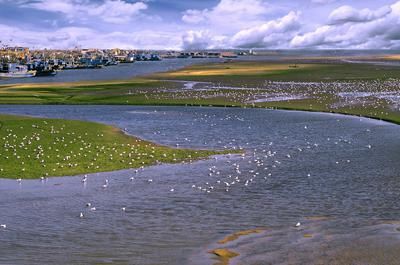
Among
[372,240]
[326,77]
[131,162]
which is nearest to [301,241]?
[372,240]

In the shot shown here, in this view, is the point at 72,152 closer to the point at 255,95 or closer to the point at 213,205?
the point at 213,205

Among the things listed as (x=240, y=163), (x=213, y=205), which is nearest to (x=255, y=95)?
(x=240, y=163)

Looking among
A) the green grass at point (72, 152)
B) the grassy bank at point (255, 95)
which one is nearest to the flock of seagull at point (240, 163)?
the green grass at point (72, 152)

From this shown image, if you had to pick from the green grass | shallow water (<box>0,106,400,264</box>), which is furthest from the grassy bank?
the green grass

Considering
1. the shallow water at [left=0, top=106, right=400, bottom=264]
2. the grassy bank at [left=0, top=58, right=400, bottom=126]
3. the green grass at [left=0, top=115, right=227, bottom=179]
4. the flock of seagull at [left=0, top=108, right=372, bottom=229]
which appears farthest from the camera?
the grassy bank at [left=0, top=58, right=400, bottom=126]

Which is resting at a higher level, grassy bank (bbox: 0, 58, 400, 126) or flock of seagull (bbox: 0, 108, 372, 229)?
grassy bank (bbox: 0, 58, 400, 126)

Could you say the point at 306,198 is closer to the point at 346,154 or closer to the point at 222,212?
the point at 222,212

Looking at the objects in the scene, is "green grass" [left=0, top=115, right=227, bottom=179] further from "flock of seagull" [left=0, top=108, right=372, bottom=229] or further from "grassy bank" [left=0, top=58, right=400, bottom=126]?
"grassy bank" [left=0, top=58, right=400, bottom=126]
